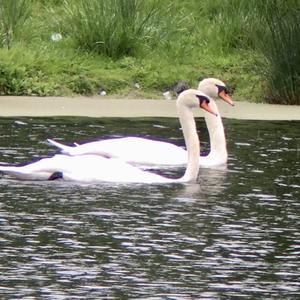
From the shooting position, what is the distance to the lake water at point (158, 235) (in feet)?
27.1

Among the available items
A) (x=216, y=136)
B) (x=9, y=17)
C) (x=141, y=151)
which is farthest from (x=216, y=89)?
(x=9, y=17)

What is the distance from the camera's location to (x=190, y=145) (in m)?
12.5

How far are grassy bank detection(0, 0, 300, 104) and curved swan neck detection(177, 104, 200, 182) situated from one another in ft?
16.9

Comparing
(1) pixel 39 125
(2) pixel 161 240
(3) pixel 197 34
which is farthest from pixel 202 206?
(3) pixel 197 34

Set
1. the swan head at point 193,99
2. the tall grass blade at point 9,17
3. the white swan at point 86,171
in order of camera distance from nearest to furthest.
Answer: the white swan at point 86,171
the swan head at point 193,99
the tall grass blade at point 9,17

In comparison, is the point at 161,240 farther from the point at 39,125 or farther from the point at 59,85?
the point at 59,85

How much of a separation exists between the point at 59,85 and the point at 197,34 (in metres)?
3.23

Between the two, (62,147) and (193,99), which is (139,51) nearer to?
(62,147)

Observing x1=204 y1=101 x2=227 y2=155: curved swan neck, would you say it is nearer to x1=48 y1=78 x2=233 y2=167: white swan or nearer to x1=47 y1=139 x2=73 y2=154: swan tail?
x1=48 y1=78 x2=233 y2=167: white swan


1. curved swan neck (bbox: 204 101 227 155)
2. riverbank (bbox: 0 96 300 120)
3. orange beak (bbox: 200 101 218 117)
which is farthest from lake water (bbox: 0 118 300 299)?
riverbank (bbox: 0 96 300 120)

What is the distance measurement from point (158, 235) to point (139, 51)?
10624 mm

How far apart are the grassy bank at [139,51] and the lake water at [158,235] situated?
4791 mm

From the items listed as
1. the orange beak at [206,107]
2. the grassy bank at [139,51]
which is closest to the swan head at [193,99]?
the orange beak at [206,107]

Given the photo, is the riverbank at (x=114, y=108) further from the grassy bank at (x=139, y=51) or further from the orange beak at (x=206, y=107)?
the orange beak at (x=206, y=107)
